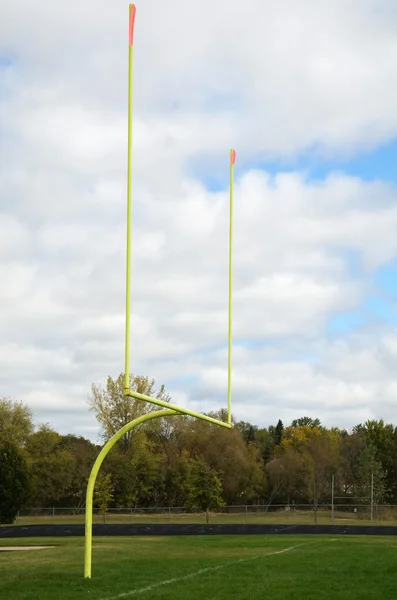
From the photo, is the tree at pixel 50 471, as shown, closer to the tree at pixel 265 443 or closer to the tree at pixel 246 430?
the tree at pixel 265 443

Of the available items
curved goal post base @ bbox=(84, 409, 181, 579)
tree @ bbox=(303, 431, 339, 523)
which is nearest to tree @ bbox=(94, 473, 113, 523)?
tree @ bbox=(303, 431, 339, 523)

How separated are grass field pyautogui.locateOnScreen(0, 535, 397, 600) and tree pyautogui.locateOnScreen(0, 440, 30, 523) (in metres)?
20.2

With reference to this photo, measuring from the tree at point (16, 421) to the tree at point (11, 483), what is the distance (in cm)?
1608

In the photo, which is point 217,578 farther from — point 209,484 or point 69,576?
point 209,484

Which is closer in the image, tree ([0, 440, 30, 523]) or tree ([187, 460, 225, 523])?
tree ([0, 440, 30, 523])

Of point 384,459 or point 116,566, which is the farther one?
point 384,459

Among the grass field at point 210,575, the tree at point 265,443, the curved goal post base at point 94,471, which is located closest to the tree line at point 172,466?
the tree at point 265,443

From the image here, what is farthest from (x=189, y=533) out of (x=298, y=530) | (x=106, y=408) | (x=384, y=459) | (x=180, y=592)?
(x=384, y=459)

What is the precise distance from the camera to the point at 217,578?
1400cm

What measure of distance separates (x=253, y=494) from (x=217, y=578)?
52.1 metres

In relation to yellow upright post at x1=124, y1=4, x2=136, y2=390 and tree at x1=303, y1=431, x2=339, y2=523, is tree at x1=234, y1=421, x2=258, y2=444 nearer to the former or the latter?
tree at x1=303, y1=431, x2=339, y2=523

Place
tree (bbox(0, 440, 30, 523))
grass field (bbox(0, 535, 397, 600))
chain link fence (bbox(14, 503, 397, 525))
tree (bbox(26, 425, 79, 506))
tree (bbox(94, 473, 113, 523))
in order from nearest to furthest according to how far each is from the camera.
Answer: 1. grass field (bbox(0, 535, 397, 600))
2. tree (bbox(0, 440, 30, 523))
3. tree (bbox(94, 473, 113, 523))
4. chain link fence (bbox(14, 503, 397, 525))
5. tree (bbox(26, 425, 79, 506))

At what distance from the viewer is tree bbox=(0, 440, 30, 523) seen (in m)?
41.5

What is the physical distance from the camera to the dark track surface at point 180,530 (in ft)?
114
